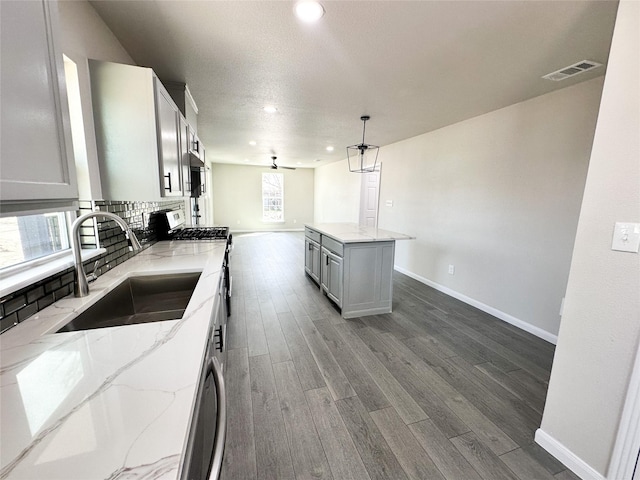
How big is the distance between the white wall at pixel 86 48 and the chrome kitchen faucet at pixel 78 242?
0.46 metres

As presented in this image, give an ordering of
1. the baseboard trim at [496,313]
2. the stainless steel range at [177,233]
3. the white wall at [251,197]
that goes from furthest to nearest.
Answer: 1. the white wall at [251,197]
2. the stainless steel range at [177,233]
3. the baseboard trim at [496,313]

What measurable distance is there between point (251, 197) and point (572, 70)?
863cm

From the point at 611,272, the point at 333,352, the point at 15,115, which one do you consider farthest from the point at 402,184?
the point at 15,115

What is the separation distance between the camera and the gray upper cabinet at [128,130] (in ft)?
5.02

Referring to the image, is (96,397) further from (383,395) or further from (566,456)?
(566,456)

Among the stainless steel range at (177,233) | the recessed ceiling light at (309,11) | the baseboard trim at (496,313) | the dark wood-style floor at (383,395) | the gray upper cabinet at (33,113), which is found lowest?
the dark wood-style floor at (383,395)

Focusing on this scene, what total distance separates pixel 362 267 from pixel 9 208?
2758 millimetres

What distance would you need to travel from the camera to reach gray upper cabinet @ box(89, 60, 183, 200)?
1.53 metres

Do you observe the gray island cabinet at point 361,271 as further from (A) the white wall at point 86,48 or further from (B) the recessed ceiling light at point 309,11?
(A) the white wall at point 86,48

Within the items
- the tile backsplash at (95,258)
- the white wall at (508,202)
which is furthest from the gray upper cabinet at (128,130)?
the white wall at (508,202)

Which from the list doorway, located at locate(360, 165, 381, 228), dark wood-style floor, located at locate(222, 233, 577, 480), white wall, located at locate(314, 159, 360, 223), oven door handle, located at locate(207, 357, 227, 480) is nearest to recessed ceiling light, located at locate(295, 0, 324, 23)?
oven door handle, located at locate(207, 357, 227, 480)

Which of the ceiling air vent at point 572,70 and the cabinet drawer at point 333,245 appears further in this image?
the cabinet drawer at point 333,245

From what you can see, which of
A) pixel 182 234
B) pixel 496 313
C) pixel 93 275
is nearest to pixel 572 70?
pixel 496 313

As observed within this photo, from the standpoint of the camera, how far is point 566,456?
1.43 m
